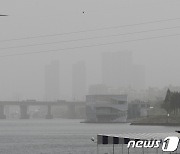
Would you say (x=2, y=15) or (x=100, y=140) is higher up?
(x=2, y=15)

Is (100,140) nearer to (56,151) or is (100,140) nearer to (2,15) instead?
(2,15)

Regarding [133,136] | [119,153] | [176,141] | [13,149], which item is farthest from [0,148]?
[176,141]

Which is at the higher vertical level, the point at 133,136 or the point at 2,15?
the point at 2,15

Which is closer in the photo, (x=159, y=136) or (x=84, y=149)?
(x=159, y=136)

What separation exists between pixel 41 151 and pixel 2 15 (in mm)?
58608

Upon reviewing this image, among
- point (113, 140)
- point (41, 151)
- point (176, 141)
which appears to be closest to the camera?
point (176, 141)

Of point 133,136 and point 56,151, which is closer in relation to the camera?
point 133,136

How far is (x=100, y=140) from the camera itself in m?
67.1

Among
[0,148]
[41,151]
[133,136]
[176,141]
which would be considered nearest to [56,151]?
[41,151]

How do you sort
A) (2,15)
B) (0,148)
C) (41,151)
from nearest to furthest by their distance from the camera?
(2,15), (41,151), (0,148)

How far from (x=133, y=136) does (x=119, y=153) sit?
3034 centimetres

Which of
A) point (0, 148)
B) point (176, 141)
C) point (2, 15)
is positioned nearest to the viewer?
point (2, 15)

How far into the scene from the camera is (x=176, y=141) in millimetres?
62125

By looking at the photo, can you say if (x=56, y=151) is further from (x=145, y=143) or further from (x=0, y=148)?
(x=145, y=143)
